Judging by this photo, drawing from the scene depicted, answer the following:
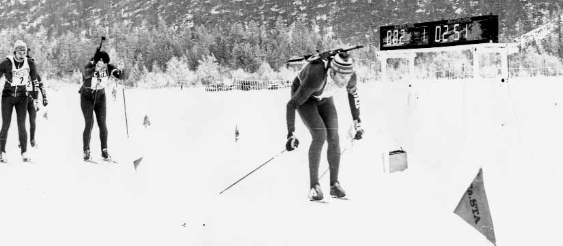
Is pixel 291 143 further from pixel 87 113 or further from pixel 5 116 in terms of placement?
pixel 5 116

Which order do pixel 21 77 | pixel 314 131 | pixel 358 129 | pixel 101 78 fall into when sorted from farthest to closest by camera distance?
pixel 21 77
pixel 101 78
pixel 358 129
pixel 314 131

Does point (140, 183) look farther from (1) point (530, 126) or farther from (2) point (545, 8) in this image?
(2) point (545, 8)

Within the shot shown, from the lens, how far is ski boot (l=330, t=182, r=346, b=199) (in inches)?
217

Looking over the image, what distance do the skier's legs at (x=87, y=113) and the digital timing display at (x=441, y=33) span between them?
14.8ft

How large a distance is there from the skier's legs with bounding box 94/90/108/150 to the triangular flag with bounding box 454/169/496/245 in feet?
16.6

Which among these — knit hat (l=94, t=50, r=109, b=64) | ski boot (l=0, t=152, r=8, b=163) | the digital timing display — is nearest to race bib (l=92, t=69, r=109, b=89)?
knit hat (l=94, t=50, r=109, b=64)

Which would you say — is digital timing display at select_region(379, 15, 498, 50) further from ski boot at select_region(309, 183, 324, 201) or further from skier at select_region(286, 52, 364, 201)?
ski boot at select_region(309, 183, 324, 201)

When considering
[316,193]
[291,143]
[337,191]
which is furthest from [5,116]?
[337,191]

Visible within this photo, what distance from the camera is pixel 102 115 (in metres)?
8.29

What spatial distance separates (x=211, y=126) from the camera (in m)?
7.87

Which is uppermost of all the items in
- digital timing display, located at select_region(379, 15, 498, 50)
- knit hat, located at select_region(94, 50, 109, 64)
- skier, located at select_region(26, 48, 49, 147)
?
digital timing display, located at select_region(379, 15, 498, 50)

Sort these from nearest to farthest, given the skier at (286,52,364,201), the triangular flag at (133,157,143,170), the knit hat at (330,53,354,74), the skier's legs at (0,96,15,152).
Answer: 1. the knit hat at (330,53,354,74)
2. the skier at (286,52,364,201)
3. the triangular flag at (133,157,143,170)
4. the skier's legs at (0,96,15,152)

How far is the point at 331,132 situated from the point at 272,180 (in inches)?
33.2

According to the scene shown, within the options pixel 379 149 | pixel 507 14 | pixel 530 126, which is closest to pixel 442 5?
pixel 507 14
